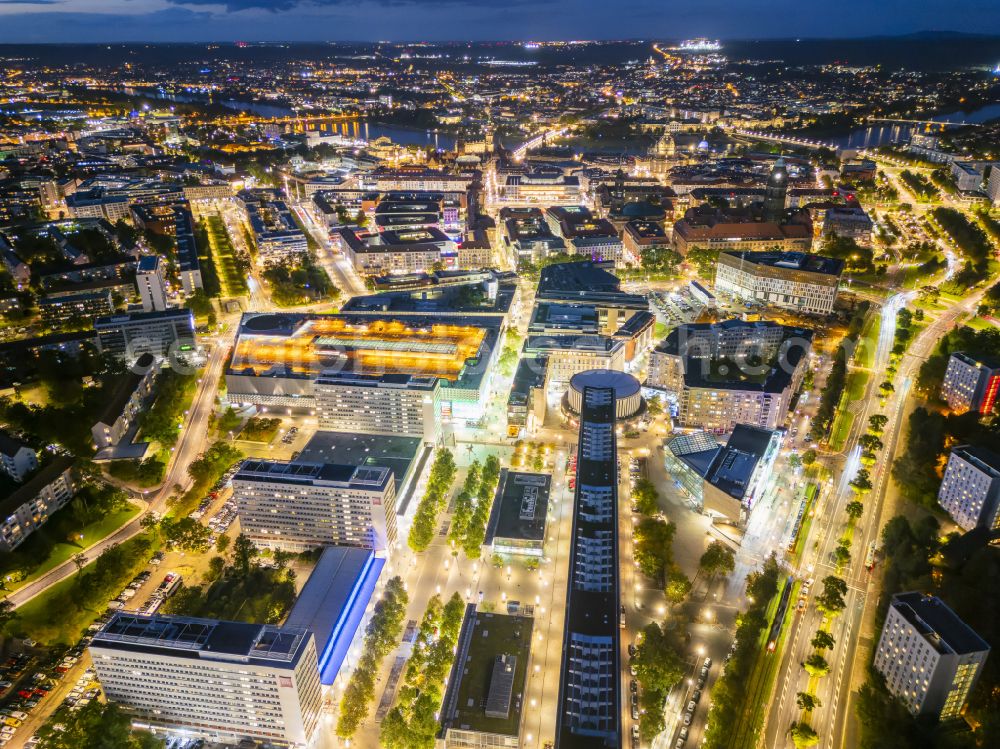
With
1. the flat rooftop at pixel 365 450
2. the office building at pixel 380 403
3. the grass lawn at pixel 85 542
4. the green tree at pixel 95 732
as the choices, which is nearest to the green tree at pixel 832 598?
the flat rooftop at pixel 365 450

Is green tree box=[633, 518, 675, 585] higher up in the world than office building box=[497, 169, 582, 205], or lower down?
lower down

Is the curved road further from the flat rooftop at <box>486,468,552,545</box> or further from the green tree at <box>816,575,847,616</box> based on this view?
the green tree at <box>816,575,847,616</box>

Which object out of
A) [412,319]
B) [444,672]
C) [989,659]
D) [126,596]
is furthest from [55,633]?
[989,659]

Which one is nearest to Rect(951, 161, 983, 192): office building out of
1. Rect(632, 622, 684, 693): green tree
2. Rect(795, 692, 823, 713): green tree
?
Rect(795, 692, 823, 713): green tree

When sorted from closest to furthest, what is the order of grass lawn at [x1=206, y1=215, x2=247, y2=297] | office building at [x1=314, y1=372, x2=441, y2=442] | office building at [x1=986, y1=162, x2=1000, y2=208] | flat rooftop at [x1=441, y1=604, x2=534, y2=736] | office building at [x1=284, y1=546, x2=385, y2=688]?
1. flat rooftop at [x1=441, y1=604, x2=534, y2=736]
2. office building at [x1=284, y1=546, x2=385, y2=688]
3. office building at [x1=314, y1=372, x2=441, y2=442]
4. grass lawn at [x1=206, y1=215, x2=247, y2=297]
5. office building at [x1=986, y1=162, x2=1000, y2=208]

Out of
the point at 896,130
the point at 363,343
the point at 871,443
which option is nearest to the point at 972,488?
the point at 871,443

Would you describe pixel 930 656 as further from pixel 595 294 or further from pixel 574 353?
pixel 595 294
